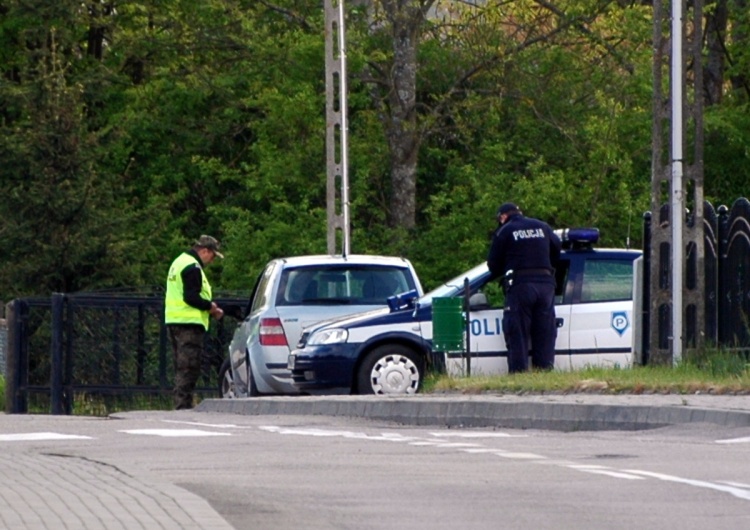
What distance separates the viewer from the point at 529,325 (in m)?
17.8

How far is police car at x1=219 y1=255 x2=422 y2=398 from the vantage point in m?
19.2

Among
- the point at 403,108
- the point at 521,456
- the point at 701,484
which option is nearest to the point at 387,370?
the point at 521,456

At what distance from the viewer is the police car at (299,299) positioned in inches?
758

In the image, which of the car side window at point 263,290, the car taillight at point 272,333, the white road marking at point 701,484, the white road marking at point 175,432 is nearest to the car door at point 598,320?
the car taillight at point 272,333

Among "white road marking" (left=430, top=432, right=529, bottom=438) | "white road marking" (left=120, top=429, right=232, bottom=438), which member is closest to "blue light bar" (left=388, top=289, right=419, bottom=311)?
"white road marking" (left=120, top=429, right=232, bottom=438)

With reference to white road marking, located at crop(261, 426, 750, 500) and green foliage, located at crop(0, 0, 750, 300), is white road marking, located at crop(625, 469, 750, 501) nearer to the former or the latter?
white road marking, located at crop(261, 426, 750, 500)

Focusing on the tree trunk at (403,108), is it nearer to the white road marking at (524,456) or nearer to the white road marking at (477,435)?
the white road marking at (524,456)

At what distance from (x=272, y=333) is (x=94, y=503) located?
11.1 meters

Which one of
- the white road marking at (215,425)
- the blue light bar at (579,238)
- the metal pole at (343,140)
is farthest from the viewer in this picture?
the metal pole at (343,140)

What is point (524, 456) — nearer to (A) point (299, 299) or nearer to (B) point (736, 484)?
(B) point (736, 484)

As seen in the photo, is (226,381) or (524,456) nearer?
(524,456)

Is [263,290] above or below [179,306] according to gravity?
above

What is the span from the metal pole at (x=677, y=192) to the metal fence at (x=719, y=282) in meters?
0.21

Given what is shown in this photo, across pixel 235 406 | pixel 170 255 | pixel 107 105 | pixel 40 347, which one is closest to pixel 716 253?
pixel 235 406
